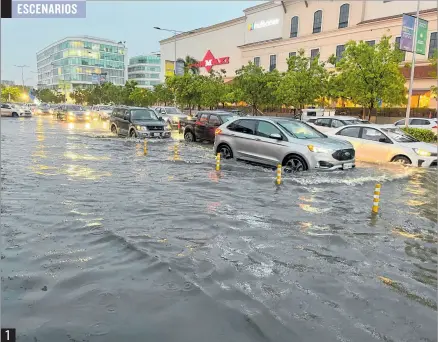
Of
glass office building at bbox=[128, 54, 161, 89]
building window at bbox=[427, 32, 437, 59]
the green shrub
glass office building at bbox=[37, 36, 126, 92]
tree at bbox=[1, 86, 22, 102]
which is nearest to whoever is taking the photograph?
the green shrub

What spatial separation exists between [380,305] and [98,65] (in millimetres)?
138783

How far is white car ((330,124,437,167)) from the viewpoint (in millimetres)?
11906

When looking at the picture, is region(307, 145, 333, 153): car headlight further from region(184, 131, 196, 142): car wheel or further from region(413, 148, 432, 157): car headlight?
region(184, 131, 196, 142): car wheel

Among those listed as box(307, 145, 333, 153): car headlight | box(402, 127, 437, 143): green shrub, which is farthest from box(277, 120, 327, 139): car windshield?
box(402, 127, 437, 143): green shrub

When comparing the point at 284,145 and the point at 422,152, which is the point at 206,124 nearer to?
the point at 284,145

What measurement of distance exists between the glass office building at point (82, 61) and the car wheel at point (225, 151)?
382 feet

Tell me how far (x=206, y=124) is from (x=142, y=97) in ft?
145

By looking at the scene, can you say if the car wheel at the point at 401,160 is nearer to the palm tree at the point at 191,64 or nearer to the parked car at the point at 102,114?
the parked car at the point at 102,114

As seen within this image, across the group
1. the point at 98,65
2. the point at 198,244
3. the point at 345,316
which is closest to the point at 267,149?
the point at 198,244

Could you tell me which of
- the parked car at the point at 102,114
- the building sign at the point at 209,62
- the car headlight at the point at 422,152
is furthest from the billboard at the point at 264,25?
the car headlight at the point at 422,152

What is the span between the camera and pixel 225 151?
507 inches

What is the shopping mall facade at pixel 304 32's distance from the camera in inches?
1359

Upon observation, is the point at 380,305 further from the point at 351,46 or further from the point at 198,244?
the point at 351,46

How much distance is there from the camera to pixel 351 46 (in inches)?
906
